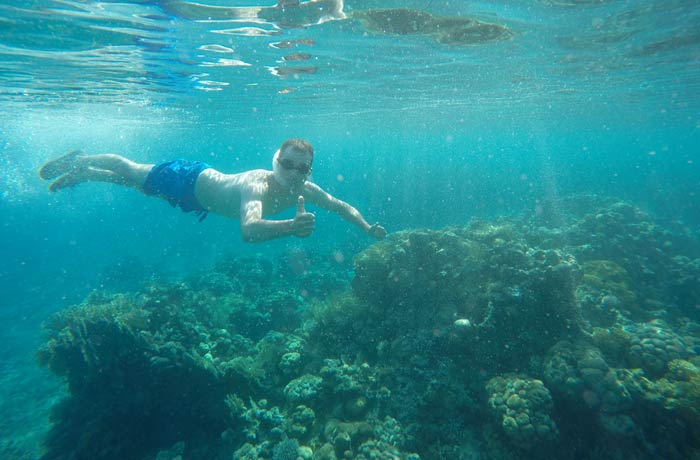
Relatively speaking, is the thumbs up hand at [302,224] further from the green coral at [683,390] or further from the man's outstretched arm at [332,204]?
the green coral at [683,390]

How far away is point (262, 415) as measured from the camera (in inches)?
236

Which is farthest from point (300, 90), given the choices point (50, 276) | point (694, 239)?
point (50, 276)

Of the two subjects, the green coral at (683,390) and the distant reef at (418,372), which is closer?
the green coral at (683,390)

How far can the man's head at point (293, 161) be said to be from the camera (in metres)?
4.73

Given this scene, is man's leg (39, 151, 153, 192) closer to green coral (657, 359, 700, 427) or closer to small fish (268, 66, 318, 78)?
small fish (268, 66, 318, 78)

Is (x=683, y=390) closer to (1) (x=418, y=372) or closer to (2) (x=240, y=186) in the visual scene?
(1) (x=418, y=372)

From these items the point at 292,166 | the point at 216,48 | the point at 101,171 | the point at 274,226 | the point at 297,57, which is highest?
the point at 216,48

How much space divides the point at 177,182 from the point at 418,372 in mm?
6291

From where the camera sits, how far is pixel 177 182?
7.02 metres

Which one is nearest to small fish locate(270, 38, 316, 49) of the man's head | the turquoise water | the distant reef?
the turquoise water

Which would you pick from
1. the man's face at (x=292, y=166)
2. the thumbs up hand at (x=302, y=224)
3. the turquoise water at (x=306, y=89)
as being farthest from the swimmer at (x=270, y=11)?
the thumbs up hand at (x=302, y=224)

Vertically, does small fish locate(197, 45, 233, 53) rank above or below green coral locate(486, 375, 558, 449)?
above

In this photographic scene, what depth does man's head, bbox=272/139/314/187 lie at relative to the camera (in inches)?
186

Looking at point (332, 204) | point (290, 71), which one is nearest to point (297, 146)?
point (332, 204)
